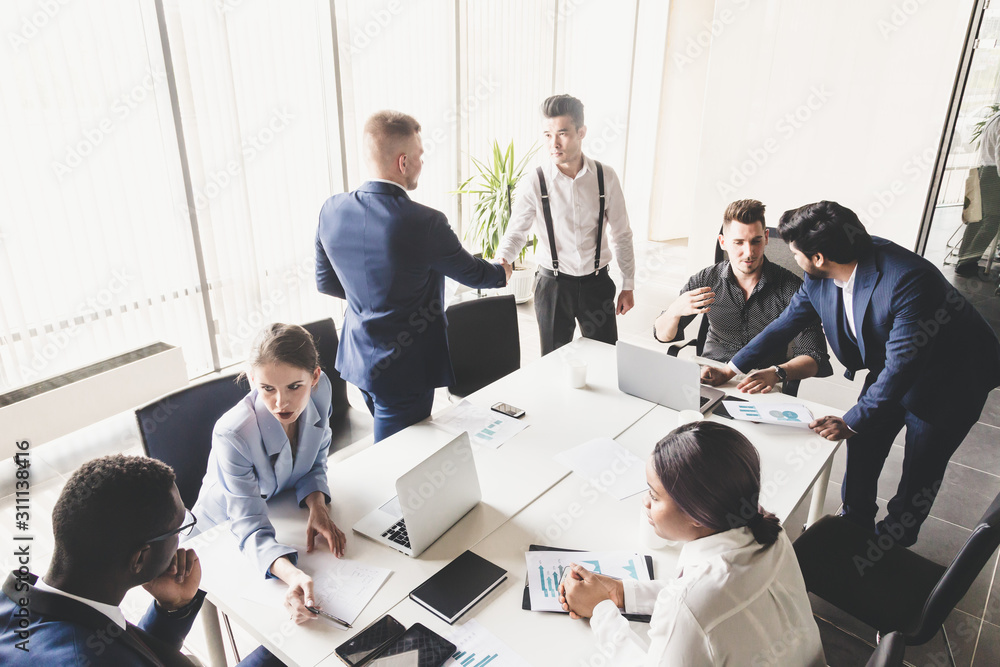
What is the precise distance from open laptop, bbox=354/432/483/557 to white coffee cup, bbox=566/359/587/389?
919 mm

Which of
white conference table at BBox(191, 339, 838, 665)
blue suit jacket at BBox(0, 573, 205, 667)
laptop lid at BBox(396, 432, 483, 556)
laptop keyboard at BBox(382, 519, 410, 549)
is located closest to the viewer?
blue suit jacket at BBox(0, 573, 205, 667)

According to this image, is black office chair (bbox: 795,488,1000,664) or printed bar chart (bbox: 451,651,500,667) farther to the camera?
black office chair (bbox: 795,488,1000,664)

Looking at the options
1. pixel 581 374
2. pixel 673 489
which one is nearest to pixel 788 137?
pixel 581 374

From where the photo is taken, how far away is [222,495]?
6.08ft

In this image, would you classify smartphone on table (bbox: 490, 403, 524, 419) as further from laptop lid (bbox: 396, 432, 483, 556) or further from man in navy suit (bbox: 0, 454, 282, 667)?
man in navy suit (bbox: 0, 454, 282, 667)

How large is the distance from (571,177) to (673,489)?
94.7 inches

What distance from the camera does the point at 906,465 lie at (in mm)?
2514

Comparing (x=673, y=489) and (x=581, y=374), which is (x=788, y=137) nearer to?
(x=581, y=374)

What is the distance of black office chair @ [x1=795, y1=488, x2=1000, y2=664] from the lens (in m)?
1.59

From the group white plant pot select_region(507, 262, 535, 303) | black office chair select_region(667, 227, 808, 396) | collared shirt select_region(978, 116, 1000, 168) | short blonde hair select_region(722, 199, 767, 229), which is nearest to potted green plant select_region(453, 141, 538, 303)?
white plant pot select_region(507, 262, 535, 303)

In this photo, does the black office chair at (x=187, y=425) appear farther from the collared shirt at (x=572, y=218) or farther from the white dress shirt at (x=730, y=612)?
the collared shirt at (x=572, y=218)

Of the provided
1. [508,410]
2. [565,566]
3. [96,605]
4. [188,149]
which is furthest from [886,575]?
[188,149]

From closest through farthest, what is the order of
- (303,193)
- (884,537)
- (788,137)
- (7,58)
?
(884,537) < (7,58) < (303,193) < (788,137)

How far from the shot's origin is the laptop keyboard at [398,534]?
1.69m
